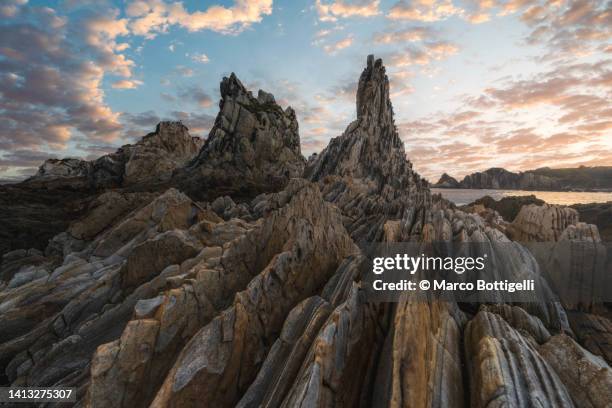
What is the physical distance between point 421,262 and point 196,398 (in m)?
12.8

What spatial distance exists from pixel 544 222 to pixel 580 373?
3460 cm

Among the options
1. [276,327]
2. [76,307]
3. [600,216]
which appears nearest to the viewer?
[276,327]

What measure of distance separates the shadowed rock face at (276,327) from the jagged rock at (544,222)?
0.20 m

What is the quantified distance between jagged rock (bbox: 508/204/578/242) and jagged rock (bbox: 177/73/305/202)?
6400 cm

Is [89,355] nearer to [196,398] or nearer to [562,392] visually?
[196,398]

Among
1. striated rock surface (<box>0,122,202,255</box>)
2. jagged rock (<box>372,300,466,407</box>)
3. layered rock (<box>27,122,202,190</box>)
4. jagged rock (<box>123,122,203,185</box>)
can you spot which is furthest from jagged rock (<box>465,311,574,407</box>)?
layered rock (<box>27,122,202,190</box>)

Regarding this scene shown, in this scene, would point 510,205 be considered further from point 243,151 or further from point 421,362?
point 421,362

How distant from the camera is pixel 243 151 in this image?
104 m

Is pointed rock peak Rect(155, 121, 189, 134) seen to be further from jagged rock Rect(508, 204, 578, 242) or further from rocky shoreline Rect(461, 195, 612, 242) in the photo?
jagged rock Rect(508, 204, 578, 242)

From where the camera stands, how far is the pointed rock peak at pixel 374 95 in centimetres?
10275

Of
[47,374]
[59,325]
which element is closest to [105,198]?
[59,325]

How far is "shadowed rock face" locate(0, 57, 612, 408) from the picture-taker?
9203 millimetres

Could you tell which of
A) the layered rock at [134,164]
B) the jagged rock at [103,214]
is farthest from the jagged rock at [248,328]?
the layered rock at [134,164]

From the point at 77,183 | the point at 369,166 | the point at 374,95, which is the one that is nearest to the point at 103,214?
the point at 77,183
